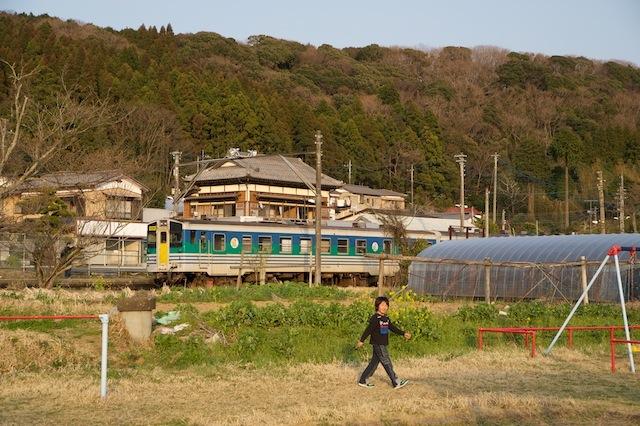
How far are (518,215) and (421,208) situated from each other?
10.4 m

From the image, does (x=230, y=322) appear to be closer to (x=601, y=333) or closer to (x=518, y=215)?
(x=601, y=333)

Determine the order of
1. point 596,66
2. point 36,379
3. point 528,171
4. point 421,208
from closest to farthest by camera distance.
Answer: point 36,379 → point 421,208 → point 528,171 → point 596,66

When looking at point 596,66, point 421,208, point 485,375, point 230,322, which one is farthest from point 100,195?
point 596,66

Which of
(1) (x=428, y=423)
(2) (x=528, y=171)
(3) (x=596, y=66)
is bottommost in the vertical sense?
(1) (x=428, y=423)

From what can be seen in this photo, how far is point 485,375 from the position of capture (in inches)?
478

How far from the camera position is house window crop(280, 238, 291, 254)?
34294mm

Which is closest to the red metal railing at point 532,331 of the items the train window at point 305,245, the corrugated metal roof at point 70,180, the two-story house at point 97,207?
the two-story house at point 97,207

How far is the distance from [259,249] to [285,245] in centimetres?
146

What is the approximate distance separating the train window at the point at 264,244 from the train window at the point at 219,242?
173 cm

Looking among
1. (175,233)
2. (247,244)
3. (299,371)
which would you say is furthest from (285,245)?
(299,371)

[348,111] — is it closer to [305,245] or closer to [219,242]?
[305,245]

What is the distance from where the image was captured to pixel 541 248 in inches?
1044

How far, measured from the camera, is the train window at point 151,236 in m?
32.1

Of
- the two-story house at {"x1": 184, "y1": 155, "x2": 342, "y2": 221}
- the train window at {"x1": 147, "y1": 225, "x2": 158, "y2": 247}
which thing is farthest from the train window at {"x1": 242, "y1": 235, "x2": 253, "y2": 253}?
the two-story house at {"x1": 184, "y1": 155, "x2": 342, "y2": 221}
